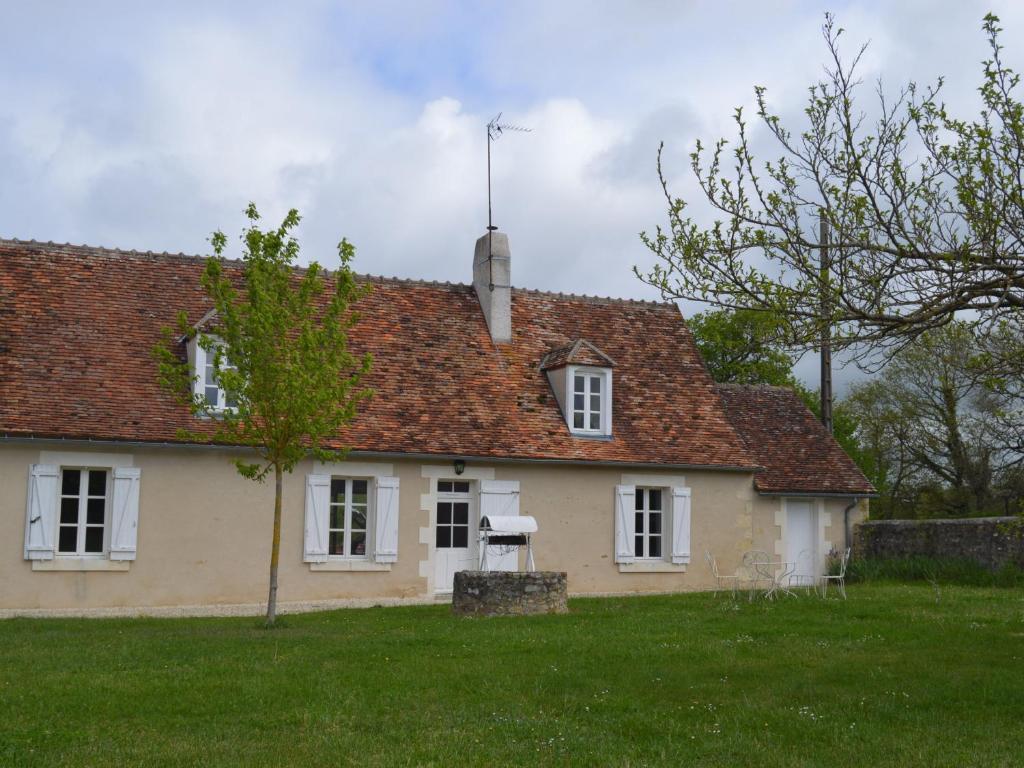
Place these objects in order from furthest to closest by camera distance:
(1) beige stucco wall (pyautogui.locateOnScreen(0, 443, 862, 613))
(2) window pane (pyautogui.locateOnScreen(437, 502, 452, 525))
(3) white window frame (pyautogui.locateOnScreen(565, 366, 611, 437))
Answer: (3) white window frame (pyautogui.locateOnScreen(565, 366, 611, 437)) → (2) window pane (pyautogui.locateOnScreen(437, 502, 452, 525)) → (1) beige stucco wall (pyautogui.locateOnScreen(0, 443, 862, 613))

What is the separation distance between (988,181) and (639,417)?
38.3 ft

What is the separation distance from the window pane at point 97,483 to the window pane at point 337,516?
322 centimetres

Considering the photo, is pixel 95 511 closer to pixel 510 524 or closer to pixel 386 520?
pixel 386 520

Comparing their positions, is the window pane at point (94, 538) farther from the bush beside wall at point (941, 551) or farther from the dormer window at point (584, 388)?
the bush beside wall at point (941, 551)

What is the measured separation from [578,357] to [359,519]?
4446 mm

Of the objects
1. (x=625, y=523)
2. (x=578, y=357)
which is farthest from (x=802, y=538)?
(x=578, y=357)

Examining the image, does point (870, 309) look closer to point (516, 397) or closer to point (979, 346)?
point (979, 346)

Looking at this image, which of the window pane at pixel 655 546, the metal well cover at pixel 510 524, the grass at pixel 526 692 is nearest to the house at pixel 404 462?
the window pane at pixel 655 546

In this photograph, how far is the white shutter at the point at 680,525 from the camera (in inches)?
730

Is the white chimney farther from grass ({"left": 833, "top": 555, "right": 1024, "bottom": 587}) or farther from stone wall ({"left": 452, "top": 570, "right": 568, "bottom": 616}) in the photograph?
grass ({"left": 833, "top": 555, "right": 1024, "bottom": 587})

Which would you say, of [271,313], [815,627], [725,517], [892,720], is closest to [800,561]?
[725,517]

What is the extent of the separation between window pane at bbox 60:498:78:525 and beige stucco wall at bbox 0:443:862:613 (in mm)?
586

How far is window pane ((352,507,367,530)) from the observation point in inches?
667

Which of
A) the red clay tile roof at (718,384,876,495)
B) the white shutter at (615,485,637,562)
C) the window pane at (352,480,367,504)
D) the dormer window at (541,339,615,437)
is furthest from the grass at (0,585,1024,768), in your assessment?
the red clay tile roof at (718,384,876,495)
